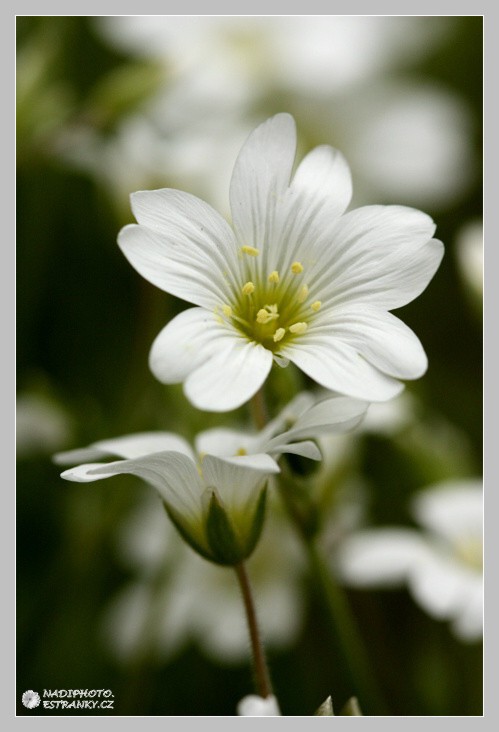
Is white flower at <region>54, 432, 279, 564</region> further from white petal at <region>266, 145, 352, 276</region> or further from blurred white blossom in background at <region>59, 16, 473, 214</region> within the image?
blurred white blossom in background at <region>59, 16, 473, 214</region>

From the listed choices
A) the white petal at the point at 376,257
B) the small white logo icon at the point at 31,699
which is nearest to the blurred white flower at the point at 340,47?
the white petal at the point at 376,257

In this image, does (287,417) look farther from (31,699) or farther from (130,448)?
(31,699)

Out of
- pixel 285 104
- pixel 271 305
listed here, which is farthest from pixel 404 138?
pixel 271 305

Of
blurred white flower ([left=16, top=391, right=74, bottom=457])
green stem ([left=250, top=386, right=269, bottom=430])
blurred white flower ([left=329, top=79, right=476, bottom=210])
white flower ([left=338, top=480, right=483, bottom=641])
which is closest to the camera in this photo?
green stem ([left=250, top=386, right=269, bottom=430])

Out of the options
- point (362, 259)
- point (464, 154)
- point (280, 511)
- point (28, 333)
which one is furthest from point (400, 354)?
point (464, 154)

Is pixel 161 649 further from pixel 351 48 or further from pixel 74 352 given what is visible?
pixel 351 48

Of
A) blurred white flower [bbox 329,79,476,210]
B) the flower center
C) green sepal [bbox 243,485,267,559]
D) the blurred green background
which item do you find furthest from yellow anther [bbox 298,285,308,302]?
blurred white flower [bbox 329,79,476,210]

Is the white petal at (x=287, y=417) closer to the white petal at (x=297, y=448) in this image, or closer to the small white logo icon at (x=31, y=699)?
the white petal at (x=297, y=448)
